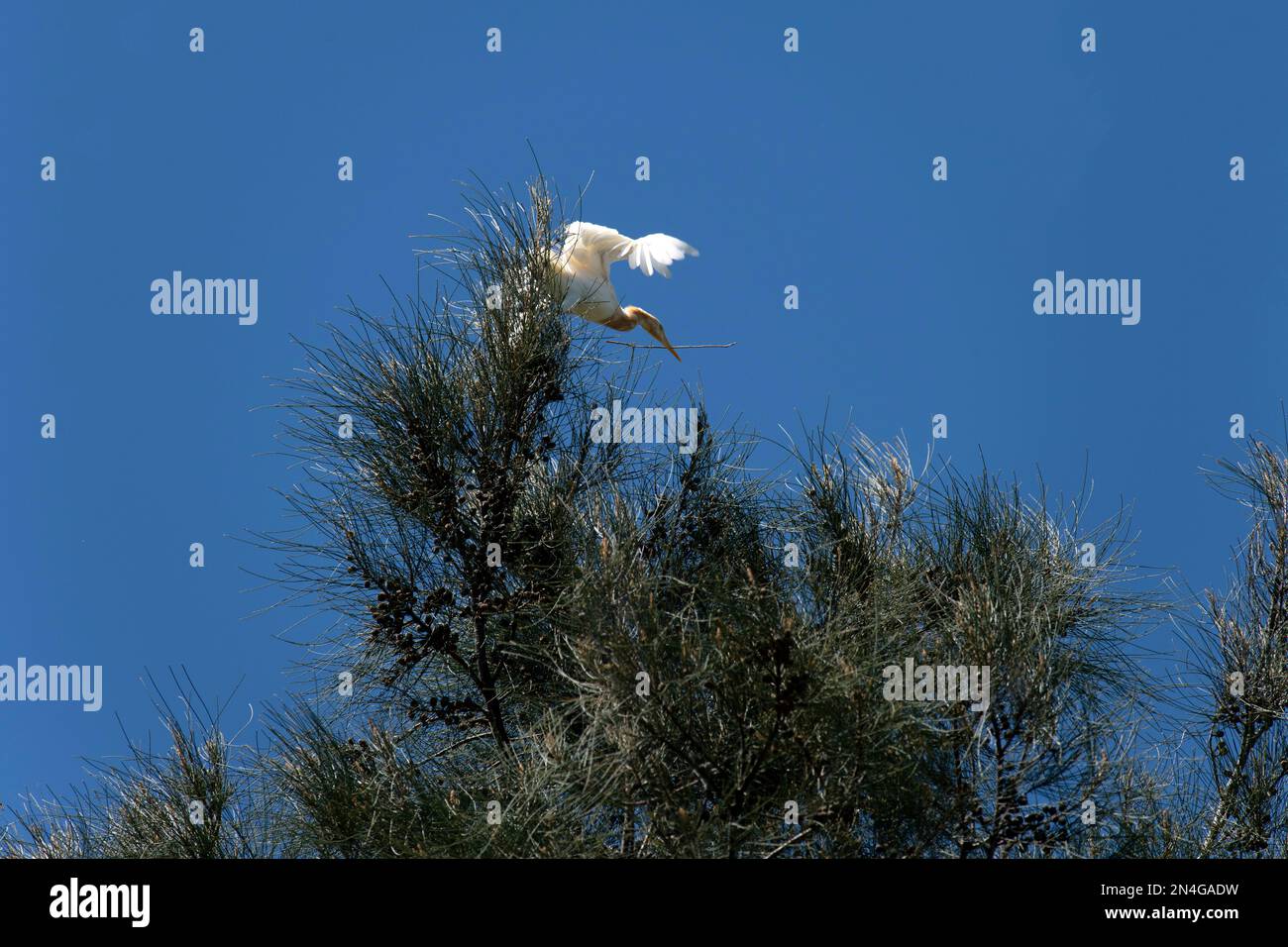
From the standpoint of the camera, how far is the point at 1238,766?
139 inches

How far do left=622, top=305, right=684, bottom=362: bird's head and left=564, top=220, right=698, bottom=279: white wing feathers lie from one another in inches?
6.4

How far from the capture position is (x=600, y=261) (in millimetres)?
3896

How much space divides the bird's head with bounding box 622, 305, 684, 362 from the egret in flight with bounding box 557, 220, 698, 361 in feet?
0.26

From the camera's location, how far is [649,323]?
4102 mm

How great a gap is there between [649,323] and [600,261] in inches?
11.0

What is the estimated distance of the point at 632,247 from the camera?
390 cm

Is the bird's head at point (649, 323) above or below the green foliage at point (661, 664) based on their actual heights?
above

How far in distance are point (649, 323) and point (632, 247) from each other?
0.27 m

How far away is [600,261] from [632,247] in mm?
90

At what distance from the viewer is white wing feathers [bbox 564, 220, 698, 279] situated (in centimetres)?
384

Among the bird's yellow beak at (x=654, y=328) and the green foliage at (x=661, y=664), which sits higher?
the bird's yellow beak at (x=654, y=328)

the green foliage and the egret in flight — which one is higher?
the egret in flight

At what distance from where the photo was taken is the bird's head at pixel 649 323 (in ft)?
13.3
